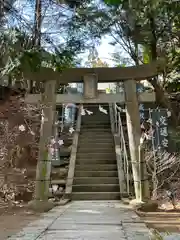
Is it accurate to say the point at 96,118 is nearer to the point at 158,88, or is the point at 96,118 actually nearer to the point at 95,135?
the point at 95,135

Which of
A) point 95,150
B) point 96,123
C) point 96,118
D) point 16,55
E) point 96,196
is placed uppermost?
point 16,55

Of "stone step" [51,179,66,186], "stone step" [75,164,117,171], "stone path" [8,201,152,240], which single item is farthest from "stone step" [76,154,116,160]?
"stone path" [8,201,152,240]

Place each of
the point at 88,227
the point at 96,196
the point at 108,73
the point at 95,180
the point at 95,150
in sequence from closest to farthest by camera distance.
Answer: the point at 88,227
the point at 108,73
the point at 96,196
the point at 95,180
the point at 95,150

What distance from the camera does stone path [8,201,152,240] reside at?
4285 mm

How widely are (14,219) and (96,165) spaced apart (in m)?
4.46

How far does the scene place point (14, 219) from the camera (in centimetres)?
655

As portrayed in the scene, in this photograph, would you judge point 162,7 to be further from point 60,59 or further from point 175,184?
point 175,184

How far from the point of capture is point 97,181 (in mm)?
10039

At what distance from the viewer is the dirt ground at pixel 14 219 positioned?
17.3ft

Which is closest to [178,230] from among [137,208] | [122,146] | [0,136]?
[137,208]

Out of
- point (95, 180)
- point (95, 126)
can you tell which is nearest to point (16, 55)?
point (95, 180)

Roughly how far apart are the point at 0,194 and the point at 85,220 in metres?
3.20

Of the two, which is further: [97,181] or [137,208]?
[97,181]

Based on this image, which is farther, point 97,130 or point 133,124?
point 97,130
